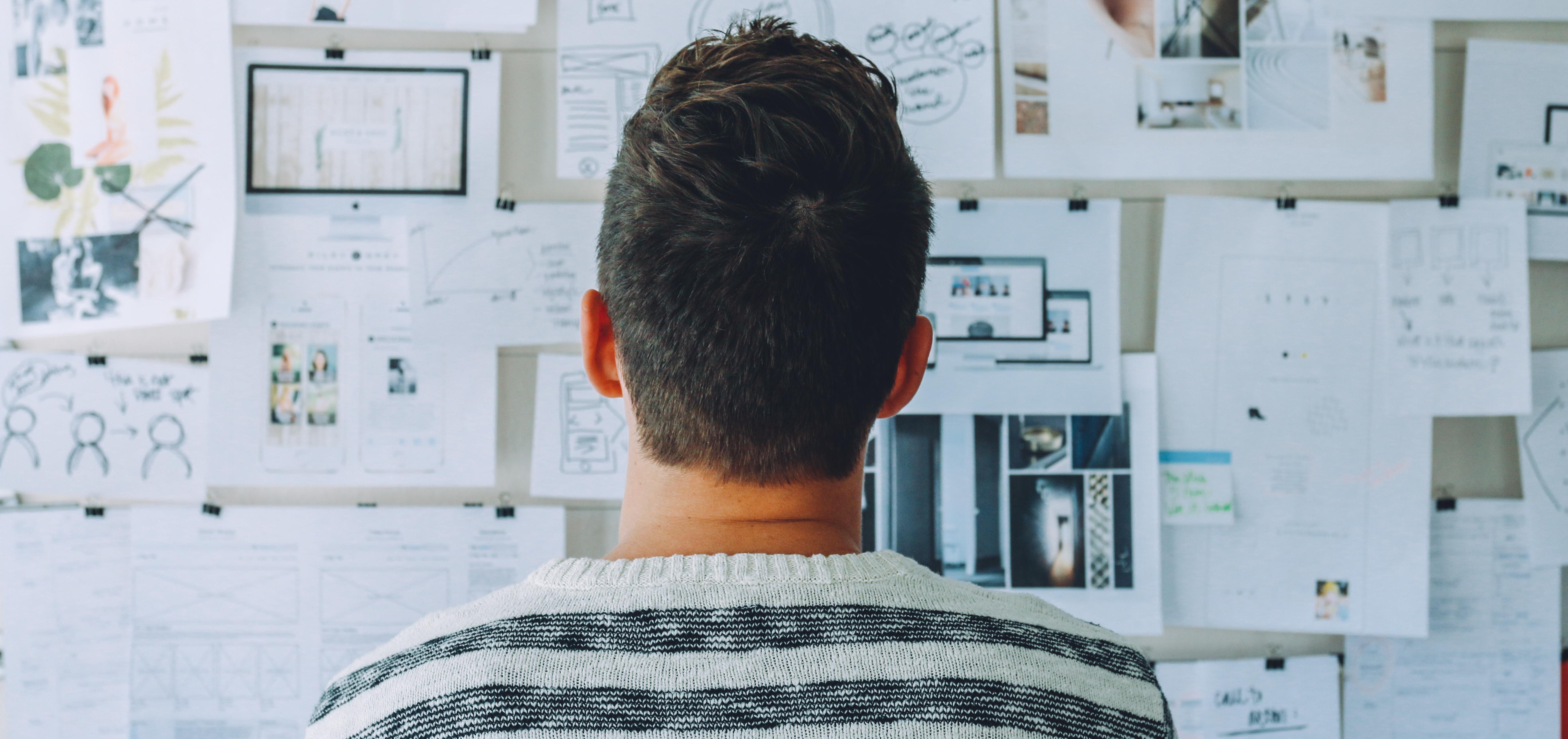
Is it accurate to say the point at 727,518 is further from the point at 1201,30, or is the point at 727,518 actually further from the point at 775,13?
the point at 1201,30

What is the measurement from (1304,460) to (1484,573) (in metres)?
0.27

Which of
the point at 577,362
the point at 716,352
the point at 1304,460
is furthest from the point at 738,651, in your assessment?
the point at 1304,460

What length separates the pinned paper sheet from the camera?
1.07m

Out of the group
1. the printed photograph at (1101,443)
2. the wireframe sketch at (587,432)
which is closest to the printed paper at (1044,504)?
the printed photograph at (1101,443)

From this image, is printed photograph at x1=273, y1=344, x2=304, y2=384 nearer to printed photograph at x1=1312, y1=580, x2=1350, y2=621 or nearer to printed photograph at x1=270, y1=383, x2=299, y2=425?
printed photograph at x1=270, y1=383, x2=299, y2=425

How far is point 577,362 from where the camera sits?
41.3 inches

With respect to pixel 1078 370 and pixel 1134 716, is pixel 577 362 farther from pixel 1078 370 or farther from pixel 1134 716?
pixel 1134 716

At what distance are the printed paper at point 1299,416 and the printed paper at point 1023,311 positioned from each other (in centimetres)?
8

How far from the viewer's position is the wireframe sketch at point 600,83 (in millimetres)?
1036

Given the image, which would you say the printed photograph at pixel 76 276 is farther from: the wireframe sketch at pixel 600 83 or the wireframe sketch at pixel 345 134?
the wireframe sketch at pixel 600 83

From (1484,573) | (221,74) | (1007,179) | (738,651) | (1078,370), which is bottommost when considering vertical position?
(1484,573)

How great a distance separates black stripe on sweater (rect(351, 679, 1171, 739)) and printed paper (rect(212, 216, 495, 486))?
0.62 metres

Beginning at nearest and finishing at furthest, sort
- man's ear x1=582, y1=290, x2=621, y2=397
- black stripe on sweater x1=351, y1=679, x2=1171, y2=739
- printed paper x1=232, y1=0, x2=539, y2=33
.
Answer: black stripe on sweater x1=351, y1=679, x2=1171, y2=739 → man's ear x1=582, y1=290, x2=621, y2=397 → printed paper x1=232, y1=0, x2=539, y2=33

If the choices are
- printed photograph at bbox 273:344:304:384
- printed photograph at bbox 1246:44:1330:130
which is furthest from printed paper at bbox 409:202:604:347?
printed photograph at bbox 1246:44:1330:130
